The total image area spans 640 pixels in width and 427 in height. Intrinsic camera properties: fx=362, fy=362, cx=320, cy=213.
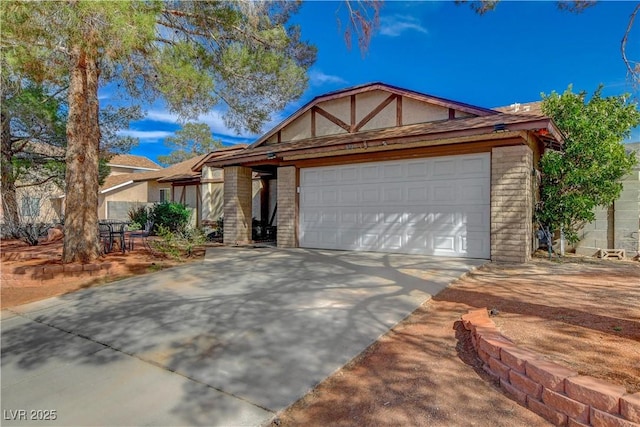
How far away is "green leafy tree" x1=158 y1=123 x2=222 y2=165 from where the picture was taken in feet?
137

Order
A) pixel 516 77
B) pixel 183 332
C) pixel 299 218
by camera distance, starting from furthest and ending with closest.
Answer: pixel 516 77 < pixel 299 218 < pixel 183 332

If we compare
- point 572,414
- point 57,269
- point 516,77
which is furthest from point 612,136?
point 57,269

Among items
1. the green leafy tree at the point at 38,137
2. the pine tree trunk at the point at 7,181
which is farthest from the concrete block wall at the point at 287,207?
the pine tree trunk at the point at 7,181

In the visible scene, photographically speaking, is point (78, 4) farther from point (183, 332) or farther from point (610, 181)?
point (610, 181)

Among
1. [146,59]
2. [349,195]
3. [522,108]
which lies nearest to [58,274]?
[146,59]

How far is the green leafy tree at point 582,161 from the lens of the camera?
7.77 m

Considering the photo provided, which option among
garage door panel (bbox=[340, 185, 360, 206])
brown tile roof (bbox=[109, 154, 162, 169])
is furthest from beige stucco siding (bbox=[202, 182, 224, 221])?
brown tile roof (bbox=[109, 154, 162, 169])

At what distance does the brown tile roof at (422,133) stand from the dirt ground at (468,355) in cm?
302

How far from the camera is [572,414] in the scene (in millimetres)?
2205

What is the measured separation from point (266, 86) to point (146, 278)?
5.47m

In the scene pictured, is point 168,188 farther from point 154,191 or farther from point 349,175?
point 349,175

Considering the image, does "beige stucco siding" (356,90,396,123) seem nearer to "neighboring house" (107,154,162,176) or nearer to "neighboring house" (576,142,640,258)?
"neighboring house" (576,142,640,258)

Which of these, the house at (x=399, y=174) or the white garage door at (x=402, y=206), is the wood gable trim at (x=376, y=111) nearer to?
the house at (x=399, y=174)

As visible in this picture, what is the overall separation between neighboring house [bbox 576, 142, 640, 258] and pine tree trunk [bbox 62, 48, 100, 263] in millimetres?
11413
